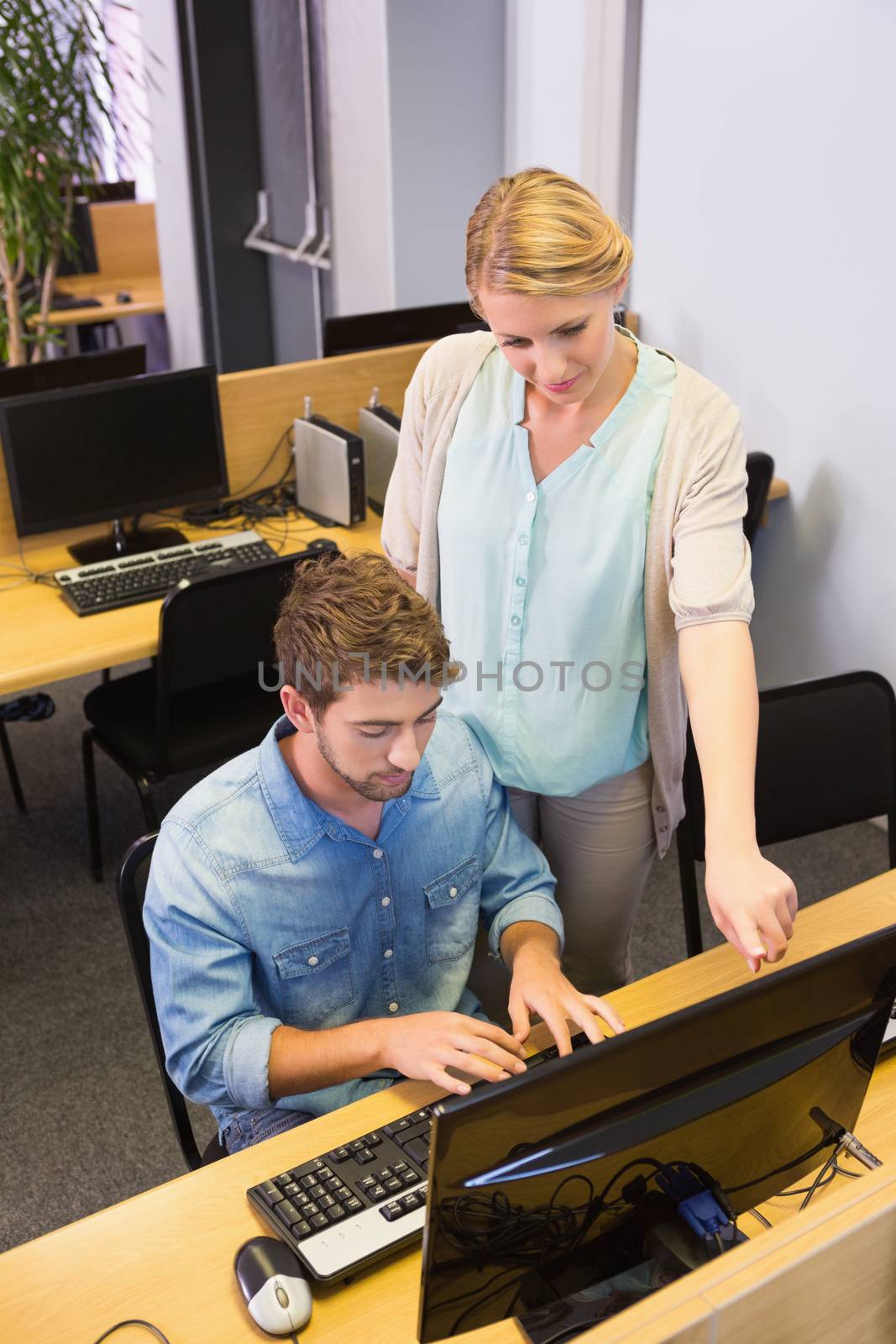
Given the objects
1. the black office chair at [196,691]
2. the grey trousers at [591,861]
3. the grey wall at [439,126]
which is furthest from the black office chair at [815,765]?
the grey wall at [439,126]

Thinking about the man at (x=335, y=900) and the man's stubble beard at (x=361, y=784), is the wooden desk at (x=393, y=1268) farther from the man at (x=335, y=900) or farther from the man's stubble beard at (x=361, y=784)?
the man's stubble beard at (x=361, y=784)

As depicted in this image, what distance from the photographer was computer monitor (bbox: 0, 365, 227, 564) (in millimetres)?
2768

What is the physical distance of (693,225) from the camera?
324cm

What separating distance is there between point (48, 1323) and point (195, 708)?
168 centimetres

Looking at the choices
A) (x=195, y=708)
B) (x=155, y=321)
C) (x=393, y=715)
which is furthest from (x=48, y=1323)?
(x=155, y=321)

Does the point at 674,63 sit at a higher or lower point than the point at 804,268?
higher

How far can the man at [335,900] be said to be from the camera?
1.36 m

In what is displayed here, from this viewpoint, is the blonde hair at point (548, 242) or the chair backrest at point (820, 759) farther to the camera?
the chair backrest at point (820, 759)

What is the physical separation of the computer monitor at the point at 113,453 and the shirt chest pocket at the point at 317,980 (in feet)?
5.52

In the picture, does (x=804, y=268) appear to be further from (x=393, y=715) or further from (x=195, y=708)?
(x=393, y=715)

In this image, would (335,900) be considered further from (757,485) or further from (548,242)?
(757,485)

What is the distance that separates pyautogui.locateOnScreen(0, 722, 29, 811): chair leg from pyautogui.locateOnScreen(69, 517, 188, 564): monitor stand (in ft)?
1.65

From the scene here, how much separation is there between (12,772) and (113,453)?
2.83ft

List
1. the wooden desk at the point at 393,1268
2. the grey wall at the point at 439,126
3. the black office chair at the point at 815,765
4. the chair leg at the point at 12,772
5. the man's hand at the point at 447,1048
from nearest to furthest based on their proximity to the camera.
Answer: the wooden desk at the point at 393,1268
the man's hand at the point at 447,1048
the black office chair at the point at 815,765
the chair leg at the point at 12,772
the grey wall at the point at 439,126
